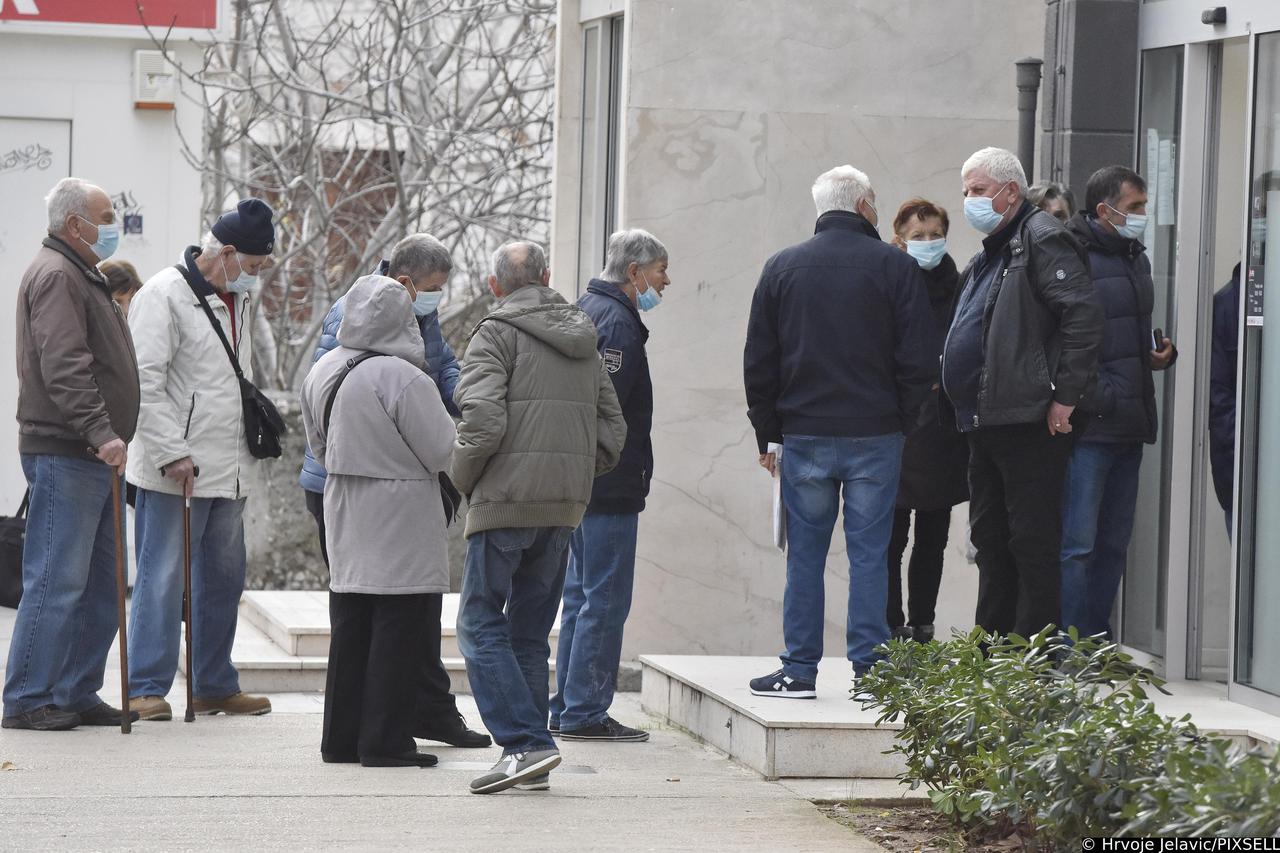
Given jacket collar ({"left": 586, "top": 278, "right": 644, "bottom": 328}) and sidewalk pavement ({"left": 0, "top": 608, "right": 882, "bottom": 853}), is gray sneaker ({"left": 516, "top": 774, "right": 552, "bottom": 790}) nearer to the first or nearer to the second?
sidewalk pavement ({"left": 0, "top": 608, "right": 882, "bottom": 853})

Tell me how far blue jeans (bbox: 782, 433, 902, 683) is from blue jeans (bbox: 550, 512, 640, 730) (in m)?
0.66

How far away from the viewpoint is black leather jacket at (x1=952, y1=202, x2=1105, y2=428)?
631 centimetres

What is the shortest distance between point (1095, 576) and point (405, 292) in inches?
114

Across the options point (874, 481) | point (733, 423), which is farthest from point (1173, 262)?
point (733, 423)

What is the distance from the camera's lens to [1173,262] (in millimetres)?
7492

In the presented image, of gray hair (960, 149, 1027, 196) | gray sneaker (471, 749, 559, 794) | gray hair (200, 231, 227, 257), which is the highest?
gray hair (960, 149, 1027, 196)

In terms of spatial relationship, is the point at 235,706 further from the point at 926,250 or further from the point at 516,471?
the point at 926,250

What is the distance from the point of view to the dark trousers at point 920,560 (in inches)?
313

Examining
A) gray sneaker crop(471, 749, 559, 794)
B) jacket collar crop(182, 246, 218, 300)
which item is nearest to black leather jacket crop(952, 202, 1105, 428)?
gray sneaker crop(471, 749, 559, 794)

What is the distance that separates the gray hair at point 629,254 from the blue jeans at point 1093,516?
172 centimetres

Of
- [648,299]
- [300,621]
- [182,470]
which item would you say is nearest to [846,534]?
[648,299]

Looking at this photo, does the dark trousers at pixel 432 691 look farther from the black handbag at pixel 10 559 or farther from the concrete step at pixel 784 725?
the black handbag at pixel 10 559

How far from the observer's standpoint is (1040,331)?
6406 millimetres

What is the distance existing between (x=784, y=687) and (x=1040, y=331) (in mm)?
1613
